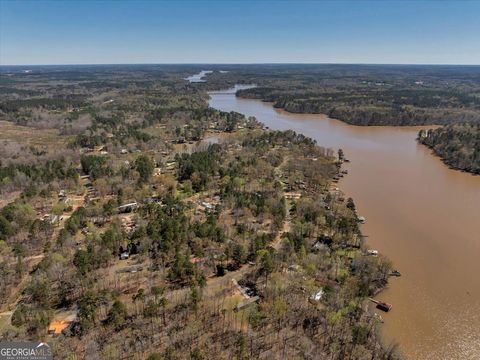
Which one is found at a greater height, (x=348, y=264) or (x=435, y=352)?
(x=348, y=264)

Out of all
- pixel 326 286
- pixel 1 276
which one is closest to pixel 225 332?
pixel 326 286

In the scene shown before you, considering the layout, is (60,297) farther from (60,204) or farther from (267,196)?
(267,196)

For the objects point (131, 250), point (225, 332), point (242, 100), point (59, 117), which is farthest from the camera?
point (242, 100)

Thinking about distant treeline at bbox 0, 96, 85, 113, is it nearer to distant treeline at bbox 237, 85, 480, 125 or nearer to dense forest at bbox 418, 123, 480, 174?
distant treeline at bbox 237, 85, 480, 125

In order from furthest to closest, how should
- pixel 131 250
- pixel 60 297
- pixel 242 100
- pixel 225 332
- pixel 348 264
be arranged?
pixel 242 100 < pixel 131 250 < pixel 348 264 < pixel 60 297 < pixel 225 332
